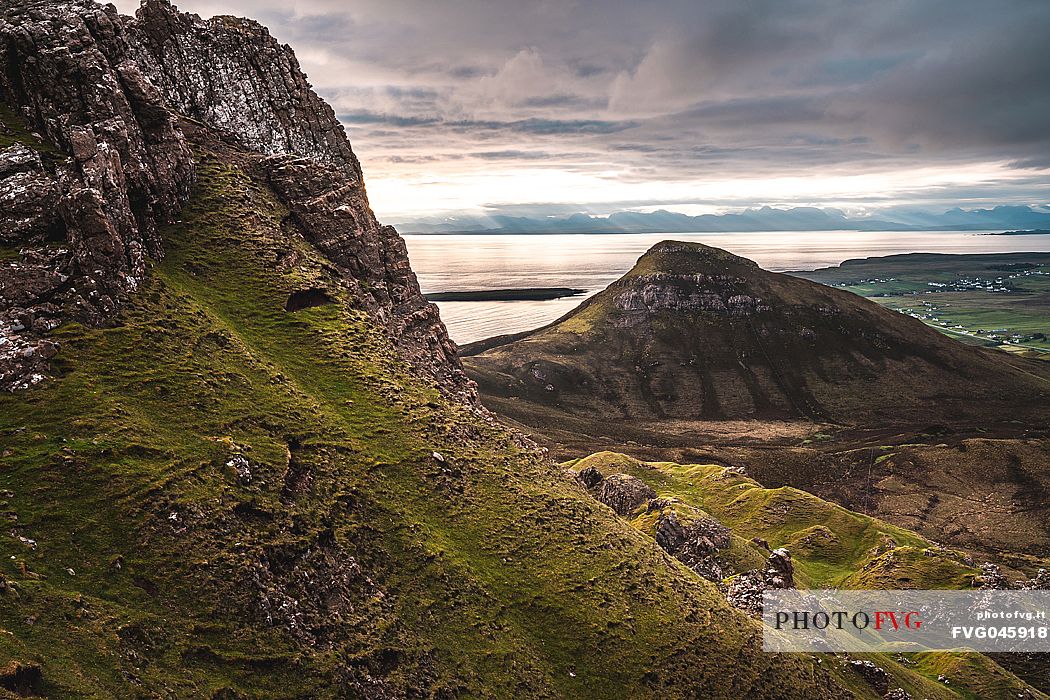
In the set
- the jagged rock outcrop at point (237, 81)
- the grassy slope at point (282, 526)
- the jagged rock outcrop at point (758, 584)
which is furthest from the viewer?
the jagged rock outcrop at point (237, 81)

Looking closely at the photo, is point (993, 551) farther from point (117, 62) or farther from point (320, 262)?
point (117, 62)

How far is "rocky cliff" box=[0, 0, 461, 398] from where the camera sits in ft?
131

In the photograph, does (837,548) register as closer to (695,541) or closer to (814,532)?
(814,532)

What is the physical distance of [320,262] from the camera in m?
60.2

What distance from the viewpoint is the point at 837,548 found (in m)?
111

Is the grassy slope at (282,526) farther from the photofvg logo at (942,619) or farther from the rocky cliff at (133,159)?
the photofvg logo at (942,619)

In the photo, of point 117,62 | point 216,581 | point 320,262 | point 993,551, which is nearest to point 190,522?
point 216,581

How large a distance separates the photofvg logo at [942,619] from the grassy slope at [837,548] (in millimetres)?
3889

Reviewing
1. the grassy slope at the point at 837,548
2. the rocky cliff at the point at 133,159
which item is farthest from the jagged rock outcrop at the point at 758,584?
the rocky cliff at the point at 133,159

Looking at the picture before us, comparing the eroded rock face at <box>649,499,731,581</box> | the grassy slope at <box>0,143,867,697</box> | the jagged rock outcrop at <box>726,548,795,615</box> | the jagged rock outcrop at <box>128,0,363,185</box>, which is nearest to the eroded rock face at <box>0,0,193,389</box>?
the grassy slope at <box>0,143,867,697</box>

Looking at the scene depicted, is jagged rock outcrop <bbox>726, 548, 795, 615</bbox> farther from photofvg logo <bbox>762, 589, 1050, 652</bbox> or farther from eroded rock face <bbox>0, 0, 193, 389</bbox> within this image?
eroded rock face <bbox>0, 0, 193, 389</bbox>

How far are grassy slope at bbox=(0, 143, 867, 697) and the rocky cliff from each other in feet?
9.43

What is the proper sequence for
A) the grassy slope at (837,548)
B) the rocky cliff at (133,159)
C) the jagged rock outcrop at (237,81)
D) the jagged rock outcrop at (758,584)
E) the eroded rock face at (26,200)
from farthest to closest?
the grassy slope at (837,548) < the jagged rock outcrop at (237,81) < the jagged rock outcrop at (758,584) < the rocky cliff at (133,159) < the eroded rock face at (26,200)

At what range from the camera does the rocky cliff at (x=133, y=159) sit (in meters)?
40.0
